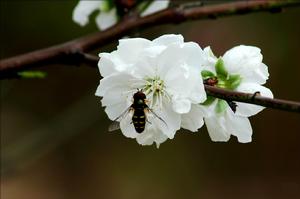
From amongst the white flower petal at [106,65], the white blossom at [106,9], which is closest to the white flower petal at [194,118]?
the white flower petal at [106,65]

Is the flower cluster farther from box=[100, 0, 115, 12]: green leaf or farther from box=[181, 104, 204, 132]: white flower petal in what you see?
box=[100, 0, 115, 12]: green leaf

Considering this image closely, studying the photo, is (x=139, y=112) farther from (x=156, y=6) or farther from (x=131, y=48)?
(x=156, y=6)

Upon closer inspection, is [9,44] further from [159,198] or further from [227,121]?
[227,121]

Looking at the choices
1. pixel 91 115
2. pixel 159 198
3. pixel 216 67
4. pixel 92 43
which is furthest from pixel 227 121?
pixel 159 198

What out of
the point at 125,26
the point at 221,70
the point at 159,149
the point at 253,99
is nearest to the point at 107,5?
the point at 125,26

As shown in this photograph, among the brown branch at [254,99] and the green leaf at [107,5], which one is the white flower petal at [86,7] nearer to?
the green leaf at [107,5]

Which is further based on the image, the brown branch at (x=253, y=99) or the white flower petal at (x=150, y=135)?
the white flower petal at (x=150, y=135)

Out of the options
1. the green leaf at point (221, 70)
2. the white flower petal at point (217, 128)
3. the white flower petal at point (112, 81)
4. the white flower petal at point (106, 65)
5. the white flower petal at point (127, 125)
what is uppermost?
the white flower petal at point (106, 65)
